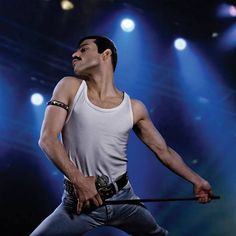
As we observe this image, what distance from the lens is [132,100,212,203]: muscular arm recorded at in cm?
325

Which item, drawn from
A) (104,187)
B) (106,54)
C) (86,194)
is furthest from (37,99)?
(86,194)

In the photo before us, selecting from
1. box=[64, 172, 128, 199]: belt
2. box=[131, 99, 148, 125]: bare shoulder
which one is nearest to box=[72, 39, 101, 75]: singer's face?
box=[131, 99, 148, 125]: bare shoulder

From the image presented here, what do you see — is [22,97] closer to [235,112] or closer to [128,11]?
[128,11]

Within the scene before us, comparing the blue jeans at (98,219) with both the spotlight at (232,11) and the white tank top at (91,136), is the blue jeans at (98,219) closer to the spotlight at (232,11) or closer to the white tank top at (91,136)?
the white tank top at (91,136)

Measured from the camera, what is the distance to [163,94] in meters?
9.04

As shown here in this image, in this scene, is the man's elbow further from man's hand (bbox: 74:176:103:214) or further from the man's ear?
the man's ear

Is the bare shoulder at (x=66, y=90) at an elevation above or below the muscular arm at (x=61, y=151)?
above

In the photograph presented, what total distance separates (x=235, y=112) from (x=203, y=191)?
254 inches

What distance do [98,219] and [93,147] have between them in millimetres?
Result: 507

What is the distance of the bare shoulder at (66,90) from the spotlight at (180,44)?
5.92 m

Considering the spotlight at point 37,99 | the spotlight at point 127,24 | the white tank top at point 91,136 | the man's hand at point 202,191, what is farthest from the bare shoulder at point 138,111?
the spotlight at point 37,99

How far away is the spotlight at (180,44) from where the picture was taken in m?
8.62

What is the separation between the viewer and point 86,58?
3.23 metres

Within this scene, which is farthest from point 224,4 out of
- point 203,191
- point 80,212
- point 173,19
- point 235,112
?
point 80,212
